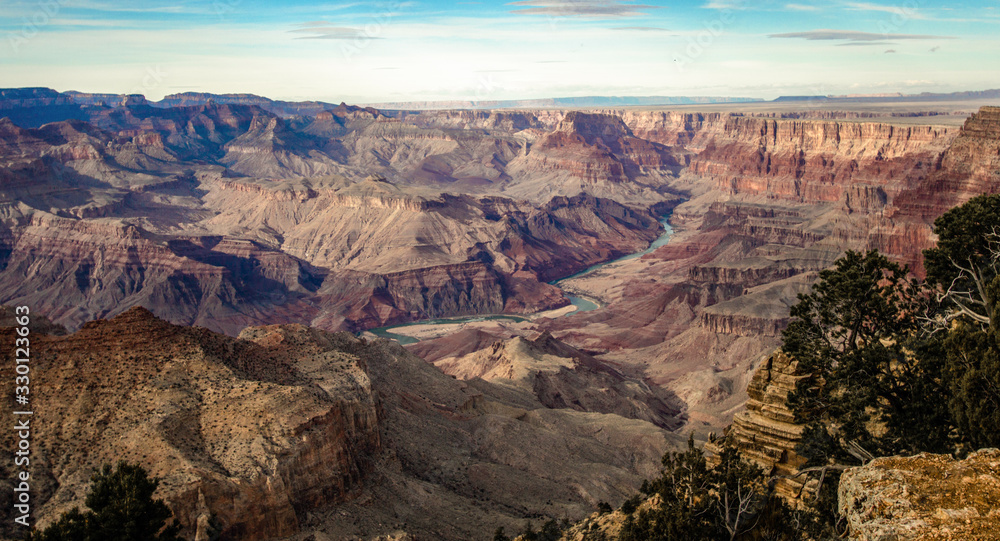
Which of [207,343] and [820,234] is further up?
[207,343]

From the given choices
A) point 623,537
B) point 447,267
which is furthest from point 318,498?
point 447,267

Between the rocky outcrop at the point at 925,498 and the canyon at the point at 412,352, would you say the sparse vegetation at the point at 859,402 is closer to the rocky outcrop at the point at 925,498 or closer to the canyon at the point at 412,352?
the canyon at the point at 412,352

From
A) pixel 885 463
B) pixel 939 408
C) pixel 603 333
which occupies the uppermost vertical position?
pixel 885 463

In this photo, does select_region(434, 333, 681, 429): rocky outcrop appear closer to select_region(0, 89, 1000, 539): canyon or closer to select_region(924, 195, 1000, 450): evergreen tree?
select_region(0, 89, 1000, 539): canyon

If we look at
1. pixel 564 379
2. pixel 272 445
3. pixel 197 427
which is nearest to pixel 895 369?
pixel 272 445

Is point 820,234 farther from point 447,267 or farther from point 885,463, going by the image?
point 885,463

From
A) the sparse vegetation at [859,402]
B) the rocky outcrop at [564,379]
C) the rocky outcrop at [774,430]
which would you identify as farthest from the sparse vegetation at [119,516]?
the rocky outcrop at [564,379]
